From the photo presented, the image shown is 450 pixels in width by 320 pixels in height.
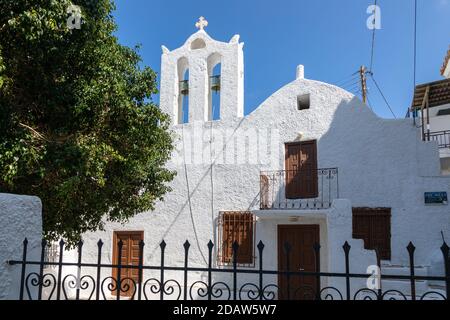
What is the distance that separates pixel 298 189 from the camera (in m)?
11.0

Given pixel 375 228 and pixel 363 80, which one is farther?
pixel 363 80

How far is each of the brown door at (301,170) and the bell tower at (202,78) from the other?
216 centimetres

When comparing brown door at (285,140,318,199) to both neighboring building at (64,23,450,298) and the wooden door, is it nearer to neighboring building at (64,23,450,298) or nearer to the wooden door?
neighboring building at (64,23,450,298)

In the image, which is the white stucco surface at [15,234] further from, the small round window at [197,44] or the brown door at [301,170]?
the small round window at [197,44]

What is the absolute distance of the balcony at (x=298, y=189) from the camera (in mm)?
10688

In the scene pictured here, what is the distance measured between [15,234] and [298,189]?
8643 mm

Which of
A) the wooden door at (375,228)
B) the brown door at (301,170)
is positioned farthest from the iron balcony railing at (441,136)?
the brown door at (301,170)

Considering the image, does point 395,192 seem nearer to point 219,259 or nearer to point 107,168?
point 219,259

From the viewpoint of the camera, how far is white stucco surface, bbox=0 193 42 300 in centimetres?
315

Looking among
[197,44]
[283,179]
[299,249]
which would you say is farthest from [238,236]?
[197,44]

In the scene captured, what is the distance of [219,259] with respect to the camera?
37.0 feet

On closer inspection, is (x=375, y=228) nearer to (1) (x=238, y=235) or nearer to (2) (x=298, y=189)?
(2) (x=298, y=189)

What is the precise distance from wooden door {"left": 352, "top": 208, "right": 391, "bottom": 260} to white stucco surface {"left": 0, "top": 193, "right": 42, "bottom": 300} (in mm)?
8438
